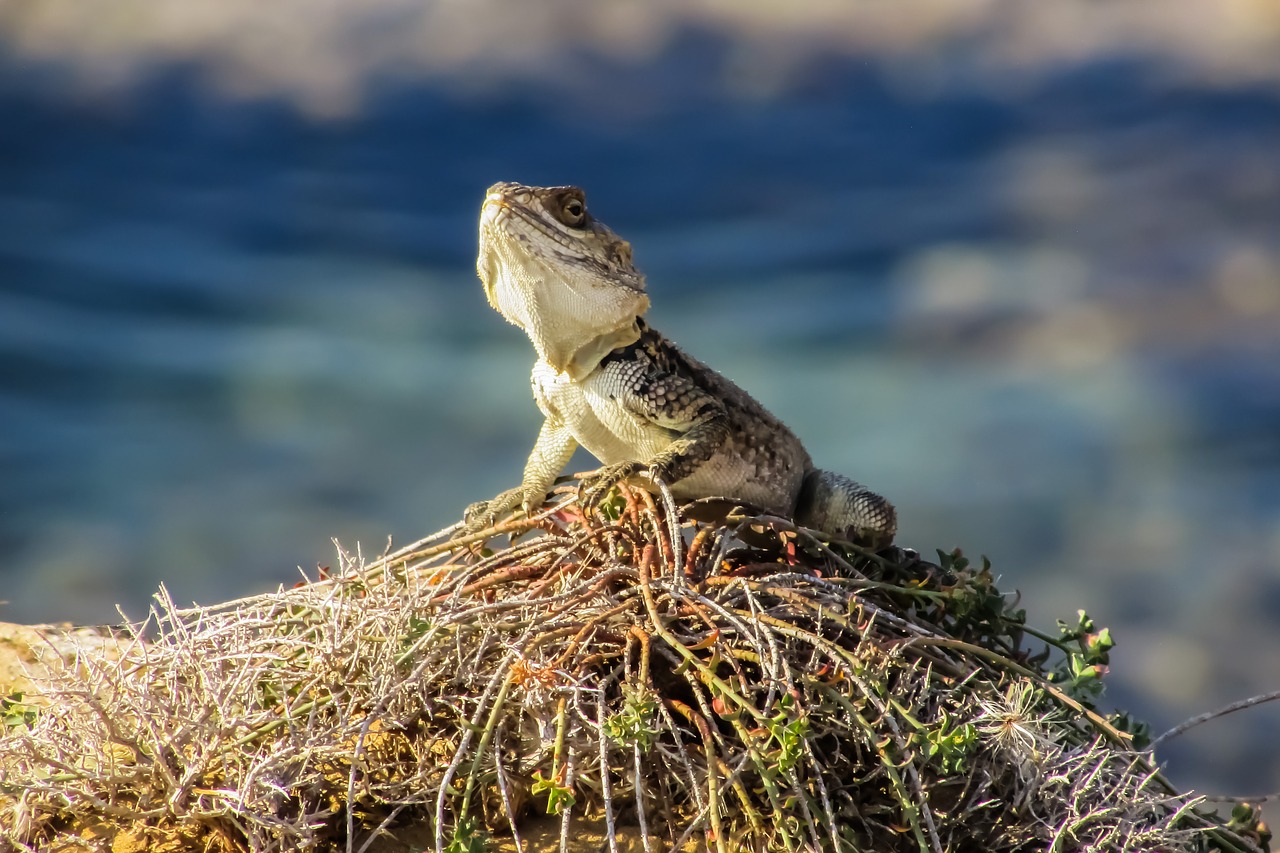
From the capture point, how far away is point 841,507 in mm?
2613

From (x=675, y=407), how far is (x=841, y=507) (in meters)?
0.49

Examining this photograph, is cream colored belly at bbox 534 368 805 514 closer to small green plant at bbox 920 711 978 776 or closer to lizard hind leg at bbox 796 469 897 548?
lizard hind leg at bbox 796 469 897 548

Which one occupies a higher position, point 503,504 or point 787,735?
point 503,504

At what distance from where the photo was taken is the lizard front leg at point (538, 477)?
250 cm

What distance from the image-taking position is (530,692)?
5.73 feet

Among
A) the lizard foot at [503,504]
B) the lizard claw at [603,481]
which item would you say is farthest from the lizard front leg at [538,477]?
the lizard claw at [603,481]

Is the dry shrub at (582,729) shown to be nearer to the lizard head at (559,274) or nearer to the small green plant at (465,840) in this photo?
the small green plant at (465,840)

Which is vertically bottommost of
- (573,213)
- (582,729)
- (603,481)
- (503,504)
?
(582,729)

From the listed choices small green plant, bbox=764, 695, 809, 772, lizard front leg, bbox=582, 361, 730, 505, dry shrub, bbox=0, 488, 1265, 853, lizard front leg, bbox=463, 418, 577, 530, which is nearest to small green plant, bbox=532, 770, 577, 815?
dry shrub, bbox=0, 488, 1265, 853

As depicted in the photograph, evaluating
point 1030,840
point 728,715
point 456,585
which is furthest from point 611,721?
point 1030,840

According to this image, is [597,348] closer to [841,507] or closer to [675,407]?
[675,407]

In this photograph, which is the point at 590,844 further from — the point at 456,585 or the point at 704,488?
the point at 704,488

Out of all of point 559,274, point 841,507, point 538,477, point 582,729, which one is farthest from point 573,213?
point 582,729

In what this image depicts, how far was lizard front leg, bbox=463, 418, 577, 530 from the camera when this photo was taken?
2.50 metres
